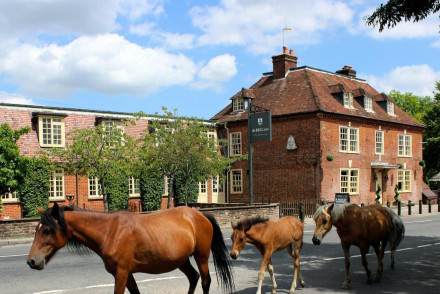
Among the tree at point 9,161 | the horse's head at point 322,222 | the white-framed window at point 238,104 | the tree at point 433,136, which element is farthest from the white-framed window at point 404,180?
the horse's head at point 322,222

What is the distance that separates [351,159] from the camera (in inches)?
1361

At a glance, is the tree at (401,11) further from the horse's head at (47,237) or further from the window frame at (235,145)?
the window frame at (235,145)

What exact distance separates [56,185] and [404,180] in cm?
2810

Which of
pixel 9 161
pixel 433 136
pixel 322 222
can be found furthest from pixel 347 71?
pixel 322 222

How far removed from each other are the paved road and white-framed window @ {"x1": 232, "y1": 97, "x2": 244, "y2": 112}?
24532 mm

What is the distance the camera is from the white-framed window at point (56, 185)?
2833 centimetres

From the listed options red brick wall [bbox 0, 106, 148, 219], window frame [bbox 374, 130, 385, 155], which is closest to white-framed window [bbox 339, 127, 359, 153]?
window frame [bbox 374, 130, 385, 155]

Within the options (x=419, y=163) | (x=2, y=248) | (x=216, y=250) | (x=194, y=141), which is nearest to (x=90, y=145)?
(x=194, y=141)

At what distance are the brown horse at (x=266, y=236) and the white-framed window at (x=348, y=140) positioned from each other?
26.3 meters

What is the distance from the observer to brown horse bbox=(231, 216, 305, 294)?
7.67 metres

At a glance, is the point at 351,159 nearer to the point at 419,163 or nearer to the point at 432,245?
the point at 419,163

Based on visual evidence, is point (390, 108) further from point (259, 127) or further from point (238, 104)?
point (259, 127)

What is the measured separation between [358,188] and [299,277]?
1085 inches

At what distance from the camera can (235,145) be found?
3809 centimetres
